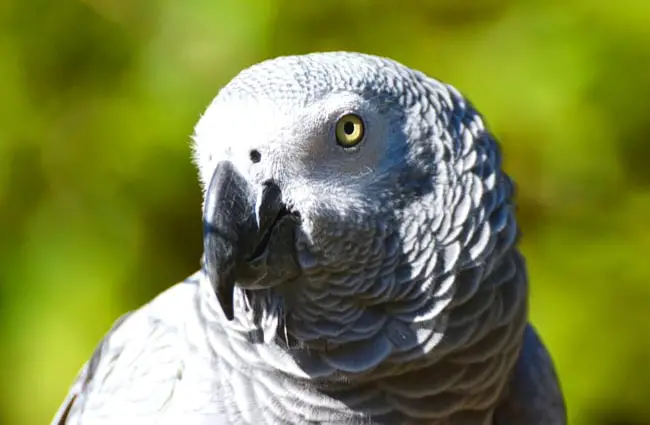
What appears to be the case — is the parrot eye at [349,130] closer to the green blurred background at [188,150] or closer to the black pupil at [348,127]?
the black pupil at [348,127]

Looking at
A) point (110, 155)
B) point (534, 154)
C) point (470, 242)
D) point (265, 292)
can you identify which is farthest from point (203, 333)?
point (534, 154)

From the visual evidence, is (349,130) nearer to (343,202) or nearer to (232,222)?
(343,202)

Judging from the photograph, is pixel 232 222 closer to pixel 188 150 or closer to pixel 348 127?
pixel 348 127

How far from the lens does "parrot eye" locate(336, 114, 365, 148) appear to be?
0.94m

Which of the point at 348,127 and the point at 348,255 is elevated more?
the point at 348,127

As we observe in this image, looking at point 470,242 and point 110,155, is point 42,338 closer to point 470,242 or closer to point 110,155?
point 110,155

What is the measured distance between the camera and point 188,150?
2.04 meters

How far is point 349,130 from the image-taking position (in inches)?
37.5

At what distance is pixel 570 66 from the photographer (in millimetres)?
1976

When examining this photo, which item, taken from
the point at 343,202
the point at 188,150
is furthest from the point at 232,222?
the point at 188,150

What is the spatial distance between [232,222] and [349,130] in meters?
0.19

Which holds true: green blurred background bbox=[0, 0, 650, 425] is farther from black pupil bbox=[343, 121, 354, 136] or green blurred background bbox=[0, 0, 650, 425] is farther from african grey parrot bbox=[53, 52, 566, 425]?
black pupil bbox=[343, 121, 354, 136]

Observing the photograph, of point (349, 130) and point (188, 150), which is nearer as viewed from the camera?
point (349, 130)

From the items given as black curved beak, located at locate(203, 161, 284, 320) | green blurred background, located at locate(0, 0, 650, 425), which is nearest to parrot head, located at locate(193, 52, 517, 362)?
black curved beak, located at locate(203, 161, 284, 320)
